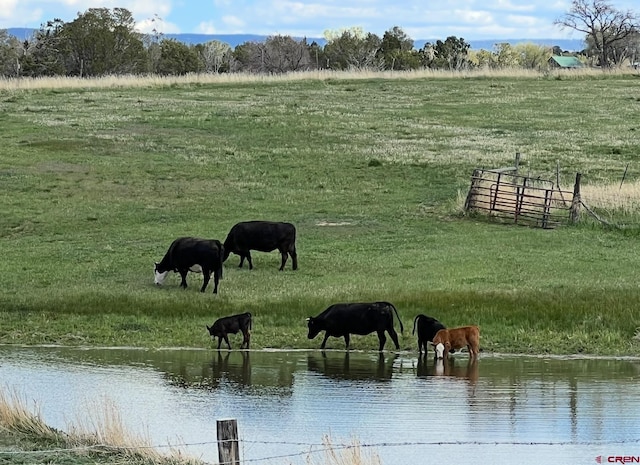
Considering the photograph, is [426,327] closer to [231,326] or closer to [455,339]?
[455,339]

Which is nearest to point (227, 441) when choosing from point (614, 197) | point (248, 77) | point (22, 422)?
point (22, 422)

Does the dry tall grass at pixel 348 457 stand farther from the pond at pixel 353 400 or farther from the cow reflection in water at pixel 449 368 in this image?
Result: the cow reflection in water at pixel 449 368

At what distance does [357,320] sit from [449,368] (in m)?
1.80

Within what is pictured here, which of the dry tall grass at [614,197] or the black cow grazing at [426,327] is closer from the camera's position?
the black cow grazing at [426,327]

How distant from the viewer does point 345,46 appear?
11262 cm

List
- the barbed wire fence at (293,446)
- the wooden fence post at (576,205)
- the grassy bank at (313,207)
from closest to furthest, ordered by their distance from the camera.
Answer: the barbed wire fence at (293,446) < the grassy bank at (313,207) < the wooden fence post at (576,205)

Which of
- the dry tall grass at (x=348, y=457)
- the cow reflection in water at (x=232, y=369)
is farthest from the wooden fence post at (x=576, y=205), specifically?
the dry tall grass at (x=348, y=457)

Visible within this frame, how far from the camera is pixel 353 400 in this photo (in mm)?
15477

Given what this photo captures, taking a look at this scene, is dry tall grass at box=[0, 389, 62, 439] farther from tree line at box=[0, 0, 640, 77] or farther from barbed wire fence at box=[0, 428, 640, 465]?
tree line at box=[0, 0, 640, 77]

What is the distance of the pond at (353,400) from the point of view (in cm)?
1276

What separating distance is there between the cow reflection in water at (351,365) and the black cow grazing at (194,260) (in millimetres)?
4651

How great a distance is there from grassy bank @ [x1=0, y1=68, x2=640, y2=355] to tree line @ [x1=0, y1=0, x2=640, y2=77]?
2110 cm

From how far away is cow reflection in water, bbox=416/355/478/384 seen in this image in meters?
17.2

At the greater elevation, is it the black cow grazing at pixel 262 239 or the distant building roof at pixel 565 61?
the distant building roof at pixel 565 61
